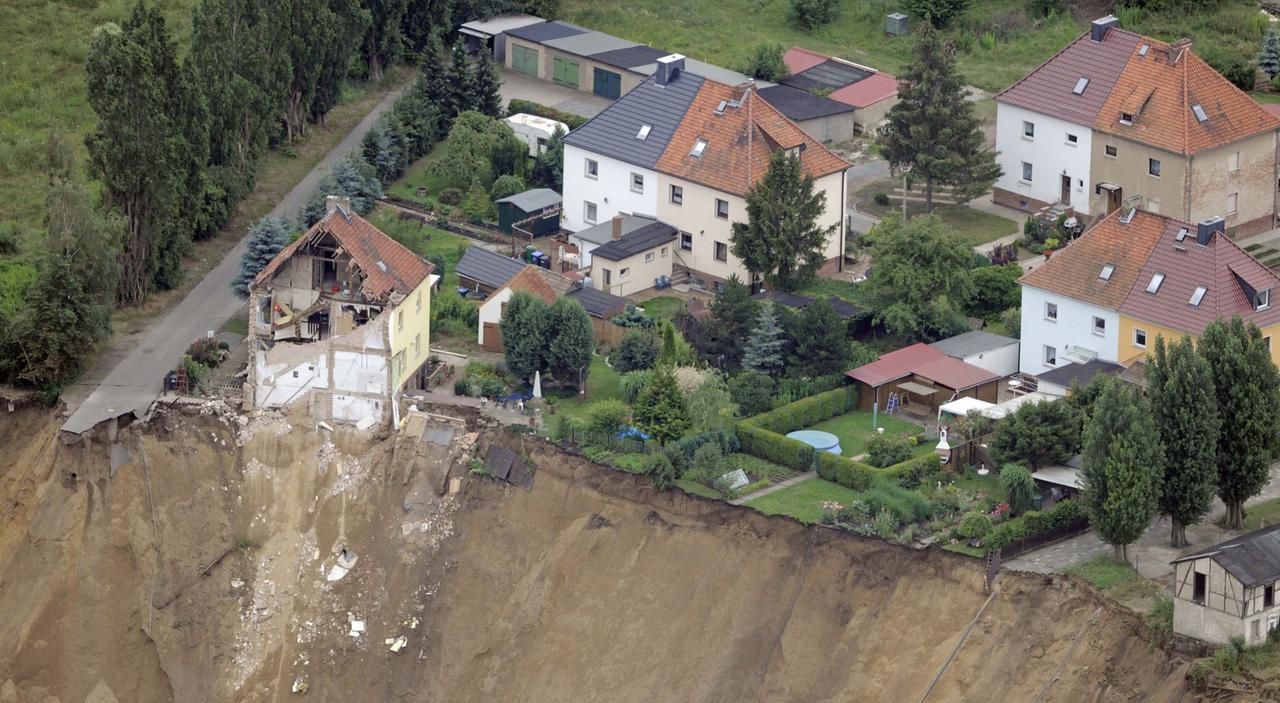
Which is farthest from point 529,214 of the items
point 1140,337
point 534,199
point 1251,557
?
point 1251,557

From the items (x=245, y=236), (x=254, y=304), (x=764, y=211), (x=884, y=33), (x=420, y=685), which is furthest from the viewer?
(x=884, y=33)

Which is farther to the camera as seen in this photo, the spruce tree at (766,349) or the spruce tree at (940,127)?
the spruce tree at (940,127)

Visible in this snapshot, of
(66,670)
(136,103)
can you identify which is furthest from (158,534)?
(136,103)

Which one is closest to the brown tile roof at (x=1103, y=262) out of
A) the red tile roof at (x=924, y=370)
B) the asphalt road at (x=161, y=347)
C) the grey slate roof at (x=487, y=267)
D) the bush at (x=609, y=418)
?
the red tile roof at (x=924, y=370)

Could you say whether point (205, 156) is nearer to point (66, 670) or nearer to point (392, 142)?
point (392, 142)

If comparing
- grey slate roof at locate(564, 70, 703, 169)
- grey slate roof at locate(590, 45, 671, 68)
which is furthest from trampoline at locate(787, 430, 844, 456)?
grey slate roof at locate(590, 45, 671, 68)

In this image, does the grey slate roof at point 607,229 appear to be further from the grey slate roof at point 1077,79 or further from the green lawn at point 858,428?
the grey slate roof at point 1077,79
